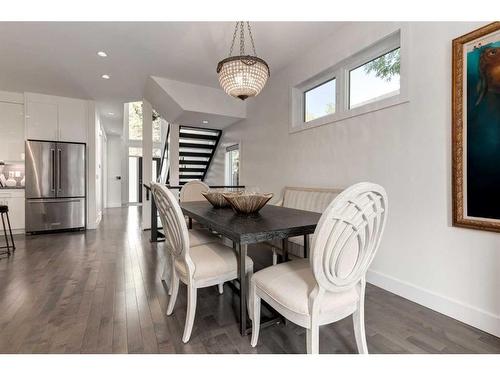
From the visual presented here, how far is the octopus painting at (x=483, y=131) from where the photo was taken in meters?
1.58

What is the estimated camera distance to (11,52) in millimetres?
3129

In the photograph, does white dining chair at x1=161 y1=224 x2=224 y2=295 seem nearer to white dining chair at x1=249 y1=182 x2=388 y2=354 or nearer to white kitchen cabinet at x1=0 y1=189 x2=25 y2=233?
white dining chair at x1=249 y1=182 x2=388 y2=354

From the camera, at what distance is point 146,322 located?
1707mm

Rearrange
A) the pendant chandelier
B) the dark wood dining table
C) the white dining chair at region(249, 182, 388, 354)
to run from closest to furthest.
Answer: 1. the white dining chair at region(249, 182, 388, 354)
2. the dark wood dining table
3. the pendant chandelier

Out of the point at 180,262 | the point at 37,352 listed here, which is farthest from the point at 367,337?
the point at 37,352

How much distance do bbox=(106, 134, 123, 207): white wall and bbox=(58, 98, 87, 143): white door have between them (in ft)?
13.4

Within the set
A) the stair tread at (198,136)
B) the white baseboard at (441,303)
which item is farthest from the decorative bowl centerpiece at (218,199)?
the stair tread at (198,136)

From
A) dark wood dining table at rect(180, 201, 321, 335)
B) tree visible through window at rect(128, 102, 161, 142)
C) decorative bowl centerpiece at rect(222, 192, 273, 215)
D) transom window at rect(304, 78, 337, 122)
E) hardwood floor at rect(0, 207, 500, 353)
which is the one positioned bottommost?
hardwood floor at rect(0, 207, 500, 353)

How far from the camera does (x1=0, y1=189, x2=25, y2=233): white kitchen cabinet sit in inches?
173

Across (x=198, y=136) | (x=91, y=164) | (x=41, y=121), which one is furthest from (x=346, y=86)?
(x=41, y=121)

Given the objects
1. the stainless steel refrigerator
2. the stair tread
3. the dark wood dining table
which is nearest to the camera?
the dark wood dining table

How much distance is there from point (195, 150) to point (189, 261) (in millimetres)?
5104

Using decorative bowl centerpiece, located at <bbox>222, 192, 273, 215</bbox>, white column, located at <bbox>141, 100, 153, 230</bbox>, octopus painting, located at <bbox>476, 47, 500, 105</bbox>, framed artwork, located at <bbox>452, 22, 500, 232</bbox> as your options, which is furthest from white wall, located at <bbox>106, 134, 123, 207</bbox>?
octopus painting, located at <bbox>476, 47, 500, 105</bbox>

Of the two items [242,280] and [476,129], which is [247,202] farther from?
[476,129]
